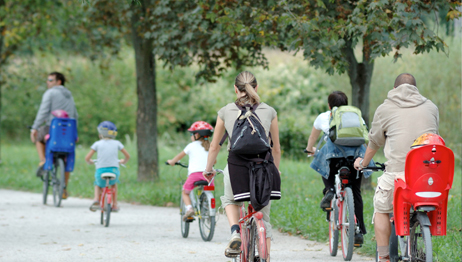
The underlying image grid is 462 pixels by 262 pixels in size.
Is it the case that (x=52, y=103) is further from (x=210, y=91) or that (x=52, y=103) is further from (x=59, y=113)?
(x=210, y=91)

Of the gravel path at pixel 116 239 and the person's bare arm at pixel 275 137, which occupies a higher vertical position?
the person's bare arm at pixel 275 137

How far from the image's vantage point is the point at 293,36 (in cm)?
934

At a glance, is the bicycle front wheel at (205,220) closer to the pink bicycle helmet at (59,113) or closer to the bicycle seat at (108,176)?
the bicycle seat at (108,176)

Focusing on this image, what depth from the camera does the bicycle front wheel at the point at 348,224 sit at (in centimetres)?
625

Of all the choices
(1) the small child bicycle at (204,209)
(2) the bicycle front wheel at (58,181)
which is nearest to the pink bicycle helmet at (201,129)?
(1) the small child bicycle at (204,209)

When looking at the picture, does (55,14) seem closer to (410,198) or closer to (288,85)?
(288,85)

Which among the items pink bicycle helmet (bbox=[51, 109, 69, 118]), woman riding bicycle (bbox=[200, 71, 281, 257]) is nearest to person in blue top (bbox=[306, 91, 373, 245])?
woman riding bicycle (bbox=[200, 71, 281, 257])

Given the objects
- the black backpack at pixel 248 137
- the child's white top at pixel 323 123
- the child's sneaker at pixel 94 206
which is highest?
the child's white top at pixel 323 123

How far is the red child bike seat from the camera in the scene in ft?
14.8

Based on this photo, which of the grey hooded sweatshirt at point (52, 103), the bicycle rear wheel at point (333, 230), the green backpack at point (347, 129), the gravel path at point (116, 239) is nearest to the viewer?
the green backpack at point (347, 129)

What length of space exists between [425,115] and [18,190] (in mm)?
11476

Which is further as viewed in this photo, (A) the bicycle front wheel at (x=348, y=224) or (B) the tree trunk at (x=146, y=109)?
(B) the tree trunk at (x=146, y=109)

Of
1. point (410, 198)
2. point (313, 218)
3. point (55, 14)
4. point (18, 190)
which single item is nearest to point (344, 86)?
point (55, 14)

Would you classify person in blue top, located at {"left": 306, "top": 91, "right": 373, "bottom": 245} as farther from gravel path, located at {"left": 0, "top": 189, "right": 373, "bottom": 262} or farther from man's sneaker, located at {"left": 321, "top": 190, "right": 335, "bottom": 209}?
gravel path, located at {"left": 0, "top": 189, "right": 373, "bottom": 262}
